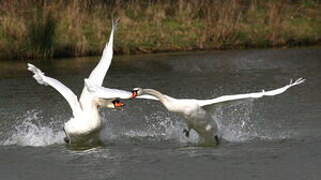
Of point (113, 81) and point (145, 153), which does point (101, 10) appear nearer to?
point (113, 81)

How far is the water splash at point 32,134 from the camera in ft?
43.7

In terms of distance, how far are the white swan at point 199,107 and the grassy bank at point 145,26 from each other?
40.4ft

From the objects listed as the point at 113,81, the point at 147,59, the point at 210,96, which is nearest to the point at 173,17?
the point at 147,59

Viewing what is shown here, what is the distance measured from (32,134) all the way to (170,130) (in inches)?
86.0

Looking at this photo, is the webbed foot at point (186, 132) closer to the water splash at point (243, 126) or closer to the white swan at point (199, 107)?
the white swan at point (199, 107)

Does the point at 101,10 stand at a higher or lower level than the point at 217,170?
higher

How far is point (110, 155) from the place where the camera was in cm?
1211

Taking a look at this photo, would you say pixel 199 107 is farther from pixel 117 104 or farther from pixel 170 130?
pixel 170 130

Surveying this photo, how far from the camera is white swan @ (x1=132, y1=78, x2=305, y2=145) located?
11.5 metres

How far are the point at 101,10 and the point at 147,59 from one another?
4.44 metres

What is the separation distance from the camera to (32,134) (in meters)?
13.6

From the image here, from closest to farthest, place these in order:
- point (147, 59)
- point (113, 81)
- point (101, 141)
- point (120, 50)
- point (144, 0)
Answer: point (101, 141), point (113, 81), point (147, 59), point (120, 50), point (144, 0)

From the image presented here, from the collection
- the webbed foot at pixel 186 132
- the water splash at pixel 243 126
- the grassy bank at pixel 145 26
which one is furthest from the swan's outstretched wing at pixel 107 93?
the grassy bank at pixel 145 26

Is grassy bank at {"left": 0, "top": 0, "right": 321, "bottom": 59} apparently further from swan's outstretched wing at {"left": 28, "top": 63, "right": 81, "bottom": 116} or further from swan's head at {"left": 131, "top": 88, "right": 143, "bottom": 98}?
swan's head at {"left": 131, "top": 88, "right": 143, "bottom": 98}
